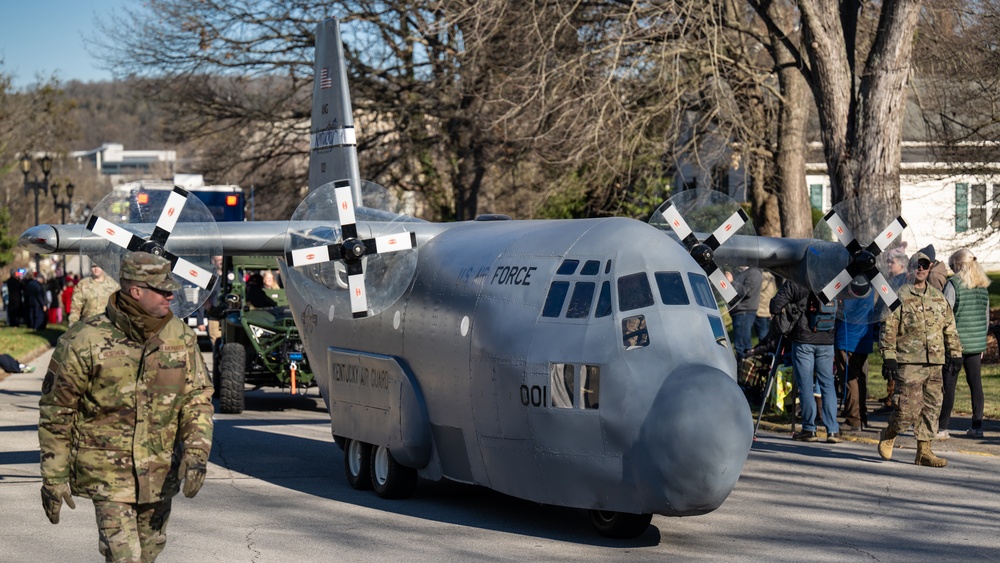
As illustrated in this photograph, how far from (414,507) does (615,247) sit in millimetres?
3105

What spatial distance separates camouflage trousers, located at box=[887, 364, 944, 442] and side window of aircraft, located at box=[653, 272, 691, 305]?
4.15 metres

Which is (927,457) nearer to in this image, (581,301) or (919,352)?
(919,352)

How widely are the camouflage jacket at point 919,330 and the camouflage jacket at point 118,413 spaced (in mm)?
7832

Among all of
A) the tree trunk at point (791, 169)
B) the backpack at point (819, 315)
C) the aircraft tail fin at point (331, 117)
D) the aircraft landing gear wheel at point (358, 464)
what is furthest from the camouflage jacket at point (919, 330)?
the tree trunk at point (791, 169)

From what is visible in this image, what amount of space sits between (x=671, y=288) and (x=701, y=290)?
37cm

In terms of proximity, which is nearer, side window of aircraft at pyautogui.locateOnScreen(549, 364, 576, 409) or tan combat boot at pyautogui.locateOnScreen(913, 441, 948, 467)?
side window of aircraft at pyautogui.locateOnScreen(549, 364, 576, 409)

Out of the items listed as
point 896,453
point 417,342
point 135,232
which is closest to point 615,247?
point 417,342

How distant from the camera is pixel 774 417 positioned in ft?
51.9

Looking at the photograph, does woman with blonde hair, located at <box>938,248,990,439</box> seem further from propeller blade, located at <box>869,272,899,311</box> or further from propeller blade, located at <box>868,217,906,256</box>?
propeller blade, located at <box>869,272,899,311</box>

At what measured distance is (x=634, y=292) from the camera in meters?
8.47

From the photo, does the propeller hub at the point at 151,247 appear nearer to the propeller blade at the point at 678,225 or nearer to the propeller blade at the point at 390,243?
the propeller blade at the point at 390,243

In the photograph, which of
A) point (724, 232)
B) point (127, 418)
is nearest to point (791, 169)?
point (724, 232)

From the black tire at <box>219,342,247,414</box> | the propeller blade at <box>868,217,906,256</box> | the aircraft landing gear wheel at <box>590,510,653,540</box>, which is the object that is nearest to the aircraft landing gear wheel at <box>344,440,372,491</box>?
the aircraft landing gear wheel at <box>590,510,653,540</box>

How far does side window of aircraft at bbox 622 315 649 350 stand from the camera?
823 cm
